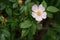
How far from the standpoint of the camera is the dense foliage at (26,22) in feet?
4.88

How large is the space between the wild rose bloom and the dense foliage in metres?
0.02

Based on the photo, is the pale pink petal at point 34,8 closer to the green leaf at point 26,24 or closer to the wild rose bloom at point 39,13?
the wild rose bloom at point 39,13

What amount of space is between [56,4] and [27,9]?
0.45 metres

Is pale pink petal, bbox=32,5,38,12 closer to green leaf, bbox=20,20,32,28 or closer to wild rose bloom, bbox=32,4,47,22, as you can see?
wild rose bloom, bbox=32,4,47,22

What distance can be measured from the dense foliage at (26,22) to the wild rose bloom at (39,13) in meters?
0.02

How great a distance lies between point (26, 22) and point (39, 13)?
0.15 m

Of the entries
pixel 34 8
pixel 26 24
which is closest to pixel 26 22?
pixel 26 24

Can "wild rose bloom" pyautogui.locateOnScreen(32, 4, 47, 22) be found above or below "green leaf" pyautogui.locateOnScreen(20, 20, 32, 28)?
above

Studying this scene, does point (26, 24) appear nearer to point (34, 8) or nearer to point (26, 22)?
point (26, 22)

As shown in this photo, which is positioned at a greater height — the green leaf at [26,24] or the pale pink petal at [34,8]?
the pale pink petal at [34,8]

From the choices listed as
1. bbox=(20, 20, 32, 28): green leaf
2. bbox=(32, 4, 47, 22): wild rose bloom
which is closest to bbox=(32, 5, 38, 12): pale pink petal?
bbox=(32, 4, 47, 22): wild rose bloom

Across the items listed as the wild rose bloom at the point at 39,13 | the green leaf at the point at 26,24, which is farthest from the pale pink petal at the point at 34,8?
the green leaf at the point at 26,24

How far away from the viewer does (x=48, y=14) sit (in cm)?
152

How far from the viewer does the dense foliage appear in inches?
58.6
